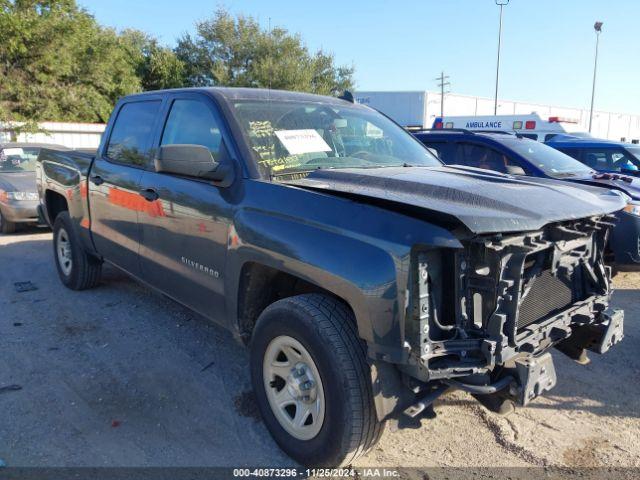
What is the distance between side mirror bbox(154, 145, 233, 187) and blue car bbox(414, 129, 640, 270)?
150 inches

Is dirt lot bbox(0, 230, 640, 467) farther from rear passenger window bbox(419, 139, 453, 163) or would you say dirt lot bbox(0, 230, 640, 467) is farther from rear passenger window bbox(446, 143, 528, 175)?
rear passenger window bbox(419, 139, 453, 163)

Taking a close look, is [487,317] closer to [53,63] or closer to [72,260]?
[72,260]

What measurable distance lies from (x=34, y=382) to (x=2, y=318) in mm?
1642

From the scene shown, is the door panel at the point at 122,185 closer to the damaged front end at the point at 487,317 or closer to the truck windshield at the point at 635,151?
the damaged front end at the point at 487,317

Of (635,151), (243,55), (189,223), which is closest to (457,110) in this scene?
(243,55)

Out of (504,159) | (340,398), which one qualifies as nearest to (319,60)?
(504,159)

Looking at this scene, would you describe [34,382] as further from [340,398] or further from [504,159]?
[504,159]

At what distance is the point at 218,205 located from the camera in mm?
3154

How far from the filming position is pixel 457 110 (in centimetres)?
4441

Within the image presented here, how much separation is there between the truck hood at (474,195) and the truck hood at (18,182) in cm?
767

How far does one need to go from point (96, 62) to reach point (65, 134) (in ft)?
14.5

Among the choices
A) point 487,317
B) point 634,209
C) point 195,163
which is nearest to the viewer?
point 487,317

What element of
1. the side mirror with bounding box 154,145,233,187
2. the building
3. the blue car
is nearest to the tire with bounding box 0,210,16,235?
the blue car

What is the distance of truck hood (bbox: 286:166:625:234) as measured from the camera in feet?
7.57
